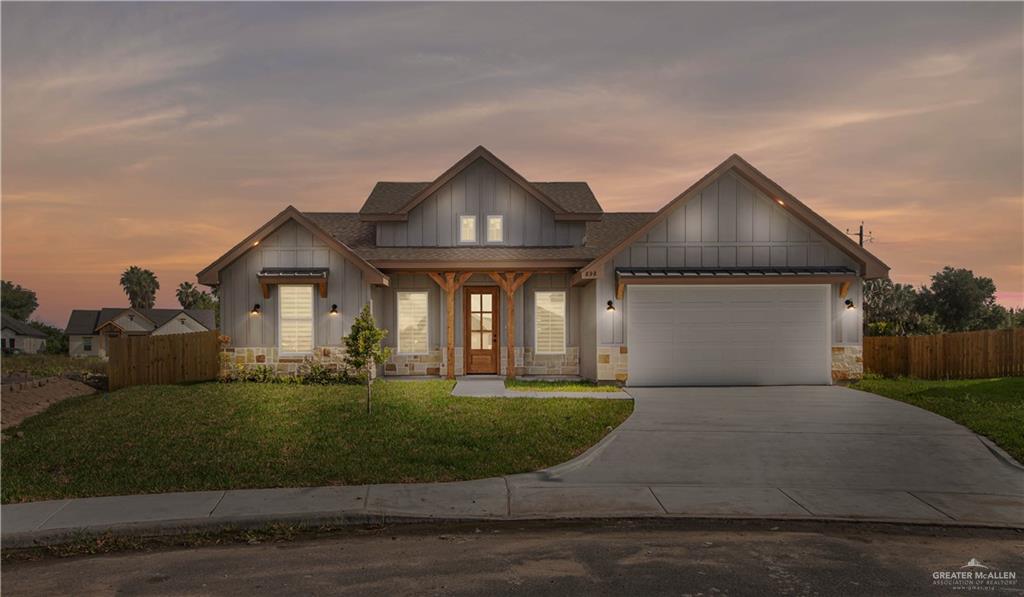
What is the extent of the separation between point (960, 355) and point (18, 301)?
117555 mm

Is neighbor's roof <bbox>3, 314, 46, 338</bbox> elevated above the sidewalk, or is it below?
above

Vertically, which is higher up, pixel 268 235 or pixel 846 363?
pixel 268 235

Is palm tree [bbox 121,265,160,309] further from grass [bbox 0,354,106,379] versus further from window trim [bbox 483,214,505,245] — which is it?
window trim [bbox 483,214,505,245]

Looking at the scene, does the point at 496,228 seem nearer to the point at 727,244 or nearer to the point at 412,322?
the point at 412,322

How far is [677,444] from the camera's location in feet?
41.8

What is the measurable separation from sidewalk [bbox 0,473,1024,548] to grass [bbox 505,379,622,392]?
8615 mm

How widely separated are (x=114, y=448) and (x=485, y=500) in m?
7.01

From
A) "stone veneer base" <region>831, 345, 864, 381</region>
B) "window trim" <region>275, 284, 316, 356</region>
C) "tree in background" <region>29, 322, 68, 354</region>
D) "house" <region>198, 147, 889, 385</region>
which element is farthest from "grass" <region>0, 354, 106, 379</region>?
"tree in background" <region>29, 322, 68, 354</region>

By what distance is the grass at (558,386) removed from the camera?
18969mm

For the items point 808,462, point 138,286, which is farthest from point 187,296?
point 808,462

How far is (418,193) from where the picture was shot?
23125 mm

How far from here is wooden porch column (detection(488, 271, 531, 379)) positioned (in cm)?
2192

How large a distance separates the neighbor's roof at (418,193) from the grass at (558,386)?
5.77 metres

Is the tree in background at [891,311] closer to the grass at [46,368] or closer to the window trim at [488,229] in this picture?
the window trim at [488,229]
